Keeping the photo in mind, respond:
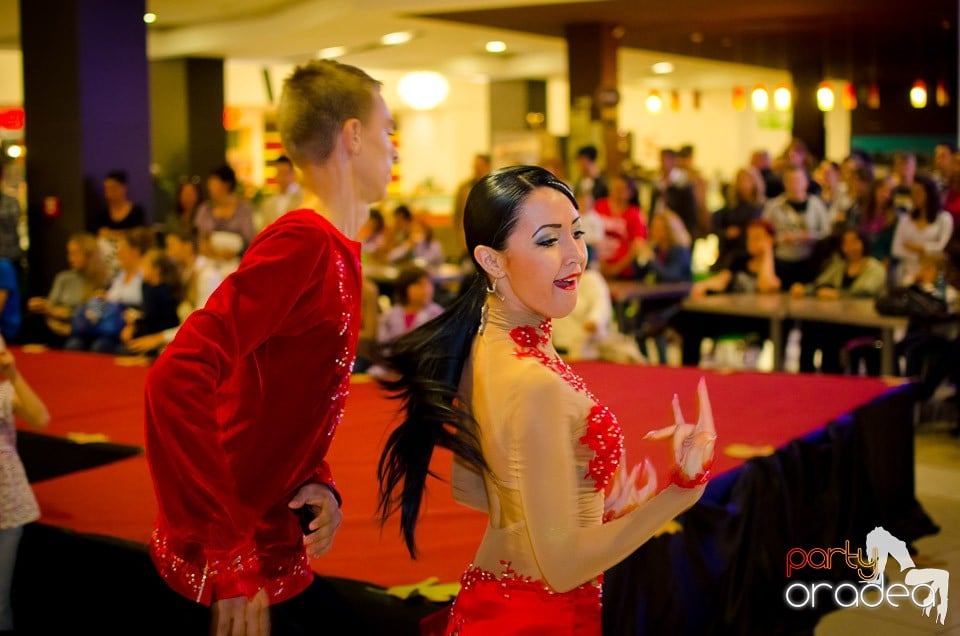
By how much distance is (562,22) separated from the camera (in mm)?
13188

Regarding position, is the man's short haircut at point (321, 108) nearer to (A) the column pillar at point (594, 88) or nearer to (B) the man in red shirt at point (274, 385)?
(B) the man in red shirt at point (274, 385)

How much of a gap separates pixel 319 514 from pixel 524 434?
39 cm

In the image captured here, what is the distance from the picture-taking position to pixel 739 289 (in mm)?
7391

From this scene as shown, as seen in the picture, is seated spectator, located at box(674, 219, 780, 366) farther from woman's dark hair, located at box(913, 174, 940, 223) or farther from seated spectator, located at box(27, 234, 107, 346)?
seated spectator, located at box(27, 234, 107, 346)

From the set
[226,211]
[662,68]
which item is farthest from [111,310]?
[662,68]

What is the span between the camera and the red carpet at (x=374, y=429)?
277 cm

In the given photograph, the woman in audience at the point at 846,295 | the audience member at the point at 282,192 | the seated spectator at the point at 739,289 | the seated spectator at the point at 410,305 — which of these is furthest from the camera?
the audience member at the point at 282,192

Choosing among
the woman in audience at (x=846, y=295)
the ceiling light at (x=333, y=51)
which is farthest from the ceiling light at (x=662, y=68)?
the woman in audience at (x=846, y=295)

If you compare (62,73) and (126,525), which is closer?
(126,525)

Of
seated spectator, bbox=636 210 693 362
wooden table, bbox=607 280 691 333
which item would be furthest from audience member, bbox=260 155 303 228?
seated spectator, bbox=636 210 693 362

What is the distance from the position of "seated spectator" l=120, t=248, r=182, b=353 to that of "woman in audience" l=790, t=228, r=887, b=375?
3.56 meters

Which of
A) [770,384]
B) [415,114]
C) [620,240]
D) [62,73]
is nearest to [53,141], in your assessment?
[62,73]

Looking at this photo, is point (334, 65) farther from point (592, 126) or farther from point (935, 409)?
point (592, 126)

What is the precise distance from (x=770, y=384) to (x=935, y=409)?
212 centimetres
